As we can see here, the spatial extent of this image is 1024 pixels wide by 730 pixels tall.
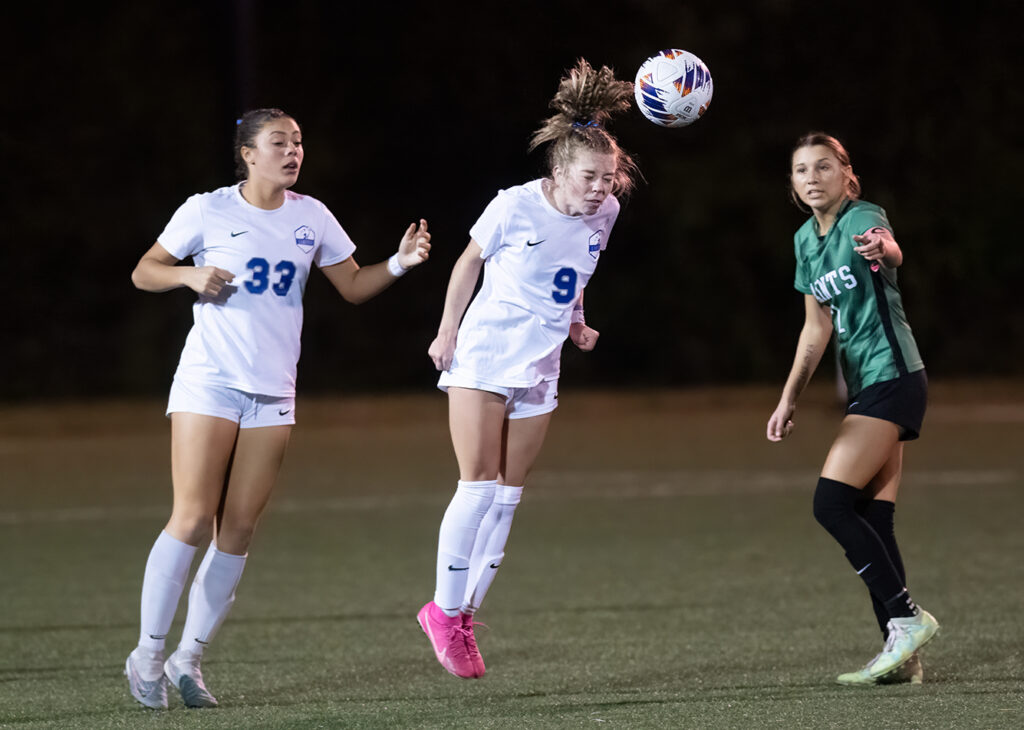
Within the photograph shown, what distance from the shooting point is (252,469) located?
492 cm

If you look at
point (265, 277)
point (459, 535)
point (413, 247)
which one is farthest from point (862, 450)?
point (265, 277)

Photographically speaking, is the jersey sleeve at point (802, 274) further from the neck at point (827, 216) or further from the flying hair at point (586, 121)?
the flying hair at point (586, 121)

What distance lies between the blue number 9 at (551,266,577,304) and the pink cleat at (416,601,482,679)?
1.13 meters

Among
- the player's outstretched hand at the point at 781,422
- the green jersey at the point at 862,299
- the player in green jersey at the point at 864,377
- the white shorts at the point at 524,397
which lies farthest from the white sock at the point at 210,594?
the green jersey at the point at 862,299

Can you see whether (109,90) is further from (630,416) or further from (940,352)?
(940,352)

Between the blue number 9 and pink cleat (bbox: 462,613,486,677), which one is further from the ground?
the blue number 9

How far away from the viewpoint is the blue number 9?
4883 mm

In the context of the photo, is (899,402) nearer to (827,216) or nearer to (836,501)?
(836,501)

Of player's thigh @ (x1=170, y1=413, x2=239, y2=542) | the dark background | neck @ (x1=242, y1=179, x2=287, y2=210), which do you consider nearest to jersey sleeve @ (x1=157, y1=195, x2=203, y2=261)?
neck @ (x1=242, y1=179, x2=287, y2=210)

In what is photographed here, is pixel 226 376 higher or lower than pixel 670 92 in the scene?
lower

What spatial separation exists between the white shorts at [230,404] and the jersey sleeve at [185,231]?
0.46m

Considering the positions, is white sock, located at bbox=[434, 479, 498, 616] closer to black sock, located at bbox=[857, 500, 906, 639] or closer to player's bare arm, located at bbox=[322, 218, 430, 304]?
Result: player's bare arm, located at bbox=[322, 218, 430, 304]

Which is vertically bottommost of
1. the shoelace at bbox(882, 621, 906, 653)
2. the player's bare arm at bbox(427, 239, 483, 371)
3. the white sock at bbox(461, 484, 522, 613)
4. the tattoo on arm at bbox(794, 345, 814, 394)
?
the shoelace at bbox(882, 621, 906, 653)

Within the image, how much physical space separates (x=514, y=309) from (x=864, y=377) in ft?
4.11
